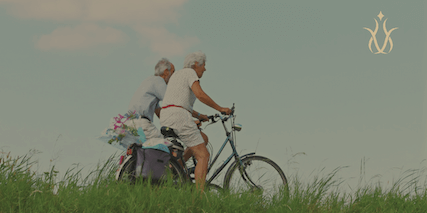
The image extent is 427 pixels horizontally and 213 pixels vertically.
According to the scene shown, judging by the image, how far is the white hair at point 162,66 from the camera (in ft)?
24.2

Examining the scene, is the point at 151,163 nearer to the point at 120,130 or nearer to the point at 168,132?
the point at 168,132

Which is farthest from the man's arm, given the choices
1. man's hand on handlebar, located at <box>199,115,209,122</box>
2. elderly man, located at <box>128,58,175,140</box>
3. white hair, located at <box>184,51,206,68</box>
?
elderly man, located at <box>128,58,175,140</box>

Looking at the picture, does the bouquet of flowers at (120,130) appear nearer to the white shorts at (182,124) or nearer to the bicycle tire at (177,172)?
the white shorts at (182,124)

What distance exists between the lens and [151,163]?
5750 millimetres

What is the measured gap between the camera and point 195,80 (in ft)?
19.2

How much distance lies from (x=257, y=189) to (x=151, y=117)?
239 centimetres

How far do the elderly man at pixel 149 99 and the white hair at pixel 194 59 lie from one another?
1138 millimetres

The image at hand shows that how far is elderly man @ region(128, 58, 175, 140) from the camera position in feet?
23.5

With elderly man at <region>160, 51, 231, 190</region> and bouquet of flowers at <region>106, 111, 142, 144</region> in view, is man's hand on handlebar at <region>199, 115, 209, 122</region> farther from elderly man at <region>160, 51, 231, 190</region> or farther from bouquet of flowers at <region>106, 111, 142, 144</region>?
bouquet of flowers at <region>106, 111, 142, 144</region>

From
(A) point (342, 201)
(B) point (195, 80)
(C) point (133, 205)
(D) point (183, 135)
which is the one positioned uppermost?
(B) point (195, 80)

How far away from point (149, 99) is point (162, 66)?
63 centimetres

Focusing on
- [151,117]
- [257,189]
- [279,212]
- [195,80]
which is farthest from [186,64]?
[279,212]

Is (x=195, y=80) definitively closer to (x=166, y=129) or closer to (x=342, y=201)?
(x=166, y=129)

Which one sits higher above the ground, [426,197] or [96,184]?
[426,197]
